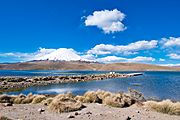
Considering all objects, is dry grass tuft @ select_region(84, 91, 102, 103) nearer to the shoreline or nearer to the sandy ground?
the shoreline

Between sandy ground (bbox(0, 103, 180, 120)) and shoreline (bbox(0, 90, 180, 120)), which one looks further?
shoreline (bbox(0, 90, 180, 120))

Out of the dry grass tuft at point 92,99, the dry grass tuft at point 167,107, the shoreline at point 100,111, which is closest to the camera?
the shoreline at point 100,111

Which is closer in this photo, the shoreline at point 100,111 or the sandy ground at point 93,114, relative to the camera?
the sandy ground at point 93,114

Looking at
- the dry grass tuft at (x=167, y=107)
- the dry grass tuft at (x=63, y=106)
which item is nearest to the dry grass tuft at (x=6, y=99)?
the dry grass tuft at (x=63, y=106)

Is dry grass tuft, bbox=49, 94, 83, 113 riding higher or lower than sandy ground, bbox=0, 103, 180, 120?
higher

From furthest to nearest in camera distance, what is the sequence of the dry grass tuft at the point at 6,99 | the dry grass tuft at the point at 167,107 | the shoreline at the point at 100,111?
the dry grass tuft at the point at 6,99, the dry grass tuft at the point at 167,107, the shoreline at the point at 100,111

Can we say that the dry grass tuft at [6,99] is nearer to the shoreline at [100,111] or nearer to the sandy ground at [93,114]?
the shoreline at [100,111]

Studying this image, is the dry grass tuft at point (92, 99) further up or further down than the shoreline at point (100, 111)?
further up

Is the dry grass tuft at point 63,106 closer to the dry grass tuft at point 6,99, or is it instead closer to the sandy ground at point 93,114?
the sandy ground at point 93,114

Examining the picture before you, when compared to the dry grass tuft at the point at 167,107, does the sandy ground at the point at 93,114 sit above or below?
below

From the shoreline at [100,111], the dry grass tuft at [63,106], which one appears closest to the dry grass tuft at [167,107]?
the shoreline at [100,111]

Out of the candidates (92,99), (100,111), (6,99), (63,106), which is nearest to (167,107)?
(100,111)

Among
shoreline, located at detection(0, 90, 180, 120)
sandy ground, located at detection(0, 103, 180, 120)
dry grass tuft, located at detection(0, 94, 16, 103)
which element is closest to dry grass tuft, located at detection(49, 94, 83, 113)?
shoreline, located at detection(0, 90, 180, 120)

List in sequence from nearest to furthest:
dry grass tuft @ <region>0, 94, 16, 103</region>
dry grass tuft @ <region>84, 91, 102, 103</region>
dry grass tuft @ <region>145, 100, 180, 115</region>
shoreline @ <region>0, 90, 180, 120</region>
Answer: shoreline @ <region>0, 90, 180, 120</region> < dry grass tuft @ <region>145, 100, 180, 115</region> < dry grass tuft @ <region>84, 91, 102, 103</region> < dry grass tuft @ <region>0, 94, 16, 103</region>
